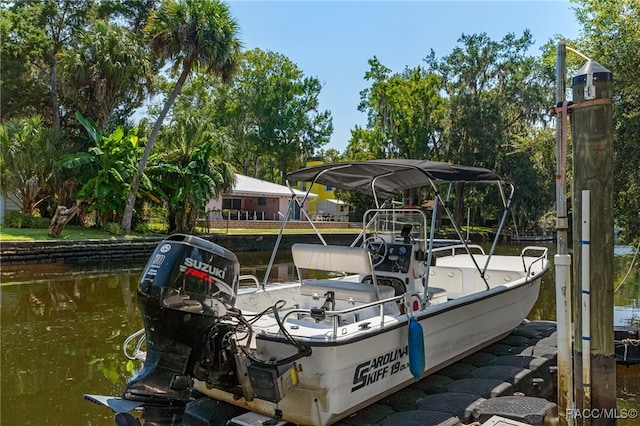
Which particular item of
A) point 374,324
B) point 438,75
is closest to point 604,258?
point 374,324

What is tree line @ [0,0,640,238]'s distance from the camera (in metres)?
18.6

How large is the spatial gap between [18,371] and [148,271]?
364 centimetres

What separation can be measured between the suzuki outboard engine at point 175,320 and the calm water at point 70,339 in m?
1.83

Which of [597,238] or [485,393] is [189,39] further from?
[597,238]

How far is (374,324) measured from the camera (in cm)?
432

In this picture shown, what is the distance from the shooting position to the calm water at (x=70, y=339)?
16.5 ft

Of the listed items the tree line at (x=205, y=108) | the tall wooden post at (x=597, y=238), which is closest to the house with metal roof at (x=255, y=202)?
the tree line at (x=205, y=108)

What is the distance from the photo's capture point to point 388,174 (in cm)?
600

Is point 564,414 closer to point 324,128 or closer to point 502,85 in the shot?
point 502,85

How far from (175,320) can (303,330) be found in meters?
1.07

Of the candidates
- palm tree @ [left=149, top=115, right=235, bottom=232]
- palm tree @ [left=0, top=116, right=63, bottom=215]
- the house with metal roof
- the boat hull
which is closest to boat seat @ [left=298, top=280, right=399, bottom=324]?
the boat hull

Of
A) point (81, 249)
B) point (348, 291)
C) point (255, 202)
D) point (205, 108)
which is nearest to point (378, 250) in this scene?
point (348, 291)

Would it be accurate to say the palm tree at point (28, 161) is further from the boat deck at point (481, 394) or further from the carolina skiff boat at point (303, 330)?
the boat deck at point (481, 394)

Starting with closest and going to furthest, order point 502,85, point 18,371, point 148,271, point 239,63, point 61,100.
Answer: point 148,271 < point 18,371 < point 239,63 < point 61,100 < point 502,85
